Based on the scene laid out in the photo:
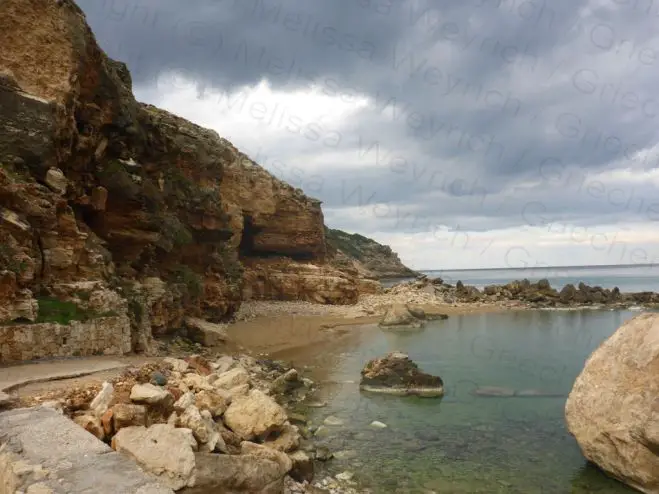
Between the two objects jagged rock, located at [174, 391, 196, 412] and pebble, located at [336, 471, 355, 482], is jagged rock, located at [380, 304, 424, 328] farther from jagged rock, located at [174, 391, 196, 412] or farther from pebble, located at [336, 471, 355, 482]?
jagged rock, located at [174, 391, 196, 412]

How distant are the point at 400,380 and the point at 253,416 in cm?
896

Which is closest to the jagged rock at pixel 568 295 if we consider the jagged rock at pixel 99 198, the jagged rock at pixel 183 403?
the jagged rock at pixel 99 198

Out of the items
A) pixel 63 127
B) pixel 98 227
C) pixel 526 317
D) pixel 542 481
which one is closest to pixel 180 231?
pixel 98 227

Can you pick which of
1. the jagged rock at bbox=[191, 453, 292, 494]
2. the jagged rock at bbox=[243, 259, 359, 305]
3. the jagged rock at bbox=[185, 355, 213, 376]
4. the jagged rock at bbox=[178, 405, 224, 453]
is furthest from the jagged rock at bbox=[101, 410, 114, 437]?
the jagged rock at bbox=[243, 259, 359, 305]

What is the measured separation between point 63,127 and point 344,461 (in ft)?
43.8

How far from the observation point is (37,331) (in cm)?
1231

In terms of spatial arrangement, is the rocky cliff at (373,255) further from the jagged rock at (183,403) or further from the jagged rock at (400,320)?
the jagged rock at (183,403)

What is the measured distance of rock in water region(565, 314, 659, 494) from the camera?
8.64 metres

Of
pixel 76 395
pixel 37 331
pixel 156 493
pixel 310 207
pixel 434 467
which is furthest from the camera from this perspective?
pixel 310 207

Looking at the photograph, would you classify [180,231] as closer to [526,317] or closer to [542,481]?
[542,481]

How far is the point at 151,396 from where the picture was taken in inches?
311

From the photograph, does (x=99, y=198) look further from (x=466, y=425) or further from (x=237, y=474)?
(x=466, y=425)

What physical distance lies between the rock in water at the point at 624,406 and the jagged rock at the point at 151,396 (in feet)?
27.7

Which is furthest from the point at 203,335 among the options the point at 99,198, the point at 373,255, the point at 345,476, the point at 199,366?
the point at 373,255
